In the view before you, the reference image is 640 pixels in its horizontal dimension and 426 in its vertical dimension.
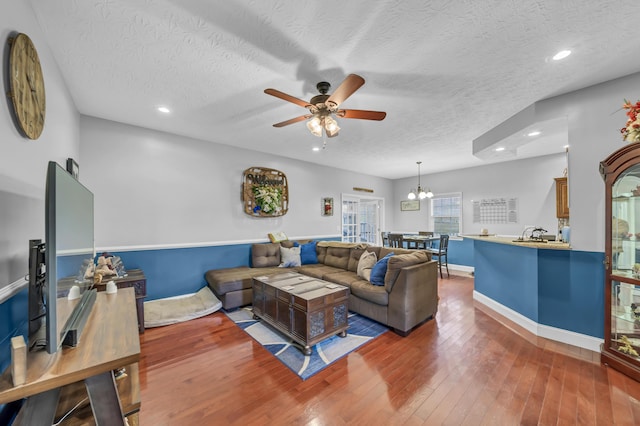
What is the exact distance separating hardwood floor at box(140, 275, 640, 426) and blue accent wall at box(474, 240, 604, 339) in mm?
400

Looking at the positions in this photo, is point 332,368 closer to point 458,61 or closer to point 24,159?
point 24,159

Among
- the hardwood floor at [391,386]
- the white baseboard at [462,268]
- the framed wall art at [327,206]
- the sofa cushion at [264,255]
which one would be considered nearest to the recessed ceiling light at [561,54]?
the hardwood floor at [391,386]

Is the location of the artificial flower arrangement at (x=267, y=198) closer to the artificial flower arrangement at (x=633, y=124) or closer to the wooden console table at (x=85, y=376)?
the wooden console table at (x=85, y=376)

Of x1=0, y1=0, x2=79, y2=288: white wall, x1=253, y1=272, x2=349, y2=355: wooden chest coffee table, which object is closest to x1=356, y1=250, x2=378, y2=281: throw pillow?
x1=253, y1=272, x2=349, y2=355: wooden chest coffee table

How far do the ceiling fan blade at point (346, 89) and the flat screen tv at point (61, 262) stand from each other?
1.68 m

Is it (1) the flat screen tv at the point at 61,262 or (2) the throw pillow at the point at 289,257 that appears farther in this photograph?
(2) the throw pillow at the point at 289,257

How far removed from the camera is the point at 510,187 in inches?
218

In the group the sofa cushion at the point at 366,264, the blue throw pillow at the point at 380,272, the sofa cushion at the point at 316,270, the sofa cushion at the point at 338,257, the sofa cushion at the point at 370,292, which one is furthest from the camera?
the sofa cushion at the point at 338,257

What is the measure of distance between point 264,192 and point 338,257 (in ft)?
6.16

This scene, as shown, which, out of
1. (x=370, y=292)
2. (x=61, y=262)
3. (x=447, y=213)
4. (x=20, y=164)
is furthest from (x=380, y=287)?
(x=447, y=213)

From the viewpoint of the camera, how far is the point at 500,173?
5.71 meters

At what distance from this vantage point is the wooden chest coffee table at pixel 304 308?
8.20ft

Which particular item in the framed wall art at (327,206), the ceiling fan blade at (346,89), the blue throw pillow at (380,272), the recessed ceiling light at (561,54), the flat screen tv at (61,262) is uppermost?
the recessed ceiling light at (561,54)

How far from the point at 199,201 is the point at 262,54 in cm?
283
